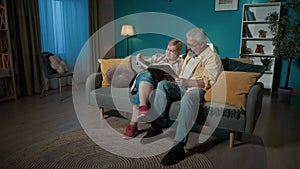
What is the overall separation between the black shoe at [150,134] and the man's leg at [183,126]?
1.16ft

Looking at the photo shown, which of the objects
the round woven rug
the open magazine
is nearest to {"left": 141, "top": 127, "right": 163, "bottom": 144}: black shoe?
the round woven rug


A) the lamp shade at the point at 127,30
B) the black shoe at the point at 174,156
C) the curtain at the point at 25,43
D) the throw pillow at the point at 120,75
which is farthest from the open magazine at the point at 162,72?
the lamp shade at the point at 127,30

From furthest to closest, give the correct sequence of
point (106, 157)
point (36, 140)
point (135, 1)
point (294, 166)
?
1. point (135, 1)
2. point (36, 140)
3. point (106, 157)
4. point (294, 166)

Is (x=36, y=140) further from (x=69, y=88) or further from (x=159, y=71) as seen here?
(x=69, y=88)

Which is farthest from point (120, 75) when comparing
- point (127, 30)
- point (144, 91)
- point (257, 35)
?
point (257, 35)

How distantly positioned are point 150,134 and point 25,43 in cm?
264

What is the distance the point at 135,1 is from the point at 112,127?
350cm

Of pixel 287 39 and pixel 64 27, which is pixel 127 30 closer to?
pixel 64 27

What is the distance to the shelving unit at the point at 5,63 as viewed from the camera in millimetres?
3163

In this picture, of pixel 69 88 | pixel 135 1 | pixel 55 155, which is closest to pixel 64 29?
pixel 69 88

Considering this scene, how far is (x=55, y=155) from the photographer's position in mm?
1790

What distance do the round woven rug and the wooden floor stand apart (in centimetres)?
11

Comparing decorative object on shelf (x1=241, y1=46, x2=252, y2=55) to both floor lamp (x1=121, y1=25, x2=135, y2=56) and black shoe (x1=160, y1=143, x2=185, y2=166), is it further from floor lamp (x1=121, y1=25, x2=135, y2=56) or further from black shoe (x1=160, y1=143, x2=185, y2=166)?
black shoe (x1=160, y1=143, x2=185, y2=166)

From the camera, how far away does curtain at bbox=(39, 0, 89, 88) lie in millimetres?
3920
